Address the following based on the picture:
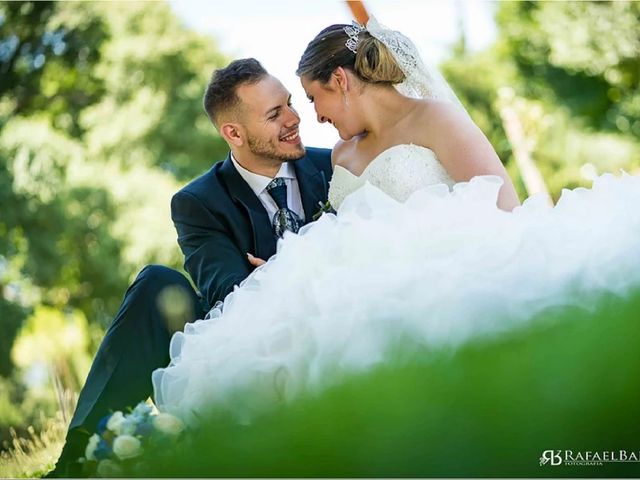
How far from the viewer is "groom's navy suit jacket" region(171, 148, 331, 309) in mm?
3891

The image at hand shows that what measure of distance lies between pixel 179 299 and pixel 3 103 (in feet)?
55.9

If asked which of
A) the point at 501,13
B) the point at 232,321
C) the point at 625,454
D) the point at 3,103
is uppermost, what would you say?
the point at 501,13

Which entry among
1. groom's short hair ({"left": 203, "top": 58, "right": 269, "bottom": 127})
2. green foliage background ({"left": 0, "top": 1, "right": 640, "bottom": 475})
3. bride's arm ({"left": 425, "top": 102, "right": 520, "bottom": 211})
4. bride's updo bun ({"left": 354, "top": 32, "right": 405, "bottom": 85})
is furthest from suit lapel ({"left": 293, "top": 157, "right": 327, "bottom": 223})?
green foliage background ({"left": 0, "top": 1, "right": 640, "bottom": 475})

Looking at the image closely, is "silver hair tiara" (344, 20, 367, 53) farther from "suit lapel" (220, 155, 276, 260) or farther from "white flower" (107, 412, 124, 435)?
"white flower" (107, 412, 124, 435)

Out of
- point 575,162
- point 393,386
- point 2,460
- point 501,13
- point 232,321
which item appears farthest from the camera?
point 501,13

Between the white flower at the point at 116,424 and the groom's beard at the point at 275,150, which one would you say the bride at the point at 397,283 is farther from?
the groom's beard at the point at 275,150

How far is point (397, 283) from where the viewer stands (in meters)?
2.79

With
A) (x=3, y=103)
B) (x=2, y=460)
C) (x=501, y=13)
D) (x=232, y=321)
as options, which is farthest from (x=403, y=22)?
(x=232, y=321)

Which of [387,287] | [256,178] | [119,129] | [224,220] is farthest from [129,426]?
[119,129]

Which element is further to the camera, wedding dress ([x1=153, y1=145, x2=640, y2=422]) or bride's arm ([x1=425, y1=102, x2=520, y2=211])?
bride's arm ([x1=425, y1=102, x2=520, y2=211])

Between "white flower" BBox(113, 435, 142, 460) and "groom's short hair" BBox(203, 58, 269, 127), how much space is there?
6.26 ft

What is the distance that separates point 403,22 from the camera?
A: 20578mm

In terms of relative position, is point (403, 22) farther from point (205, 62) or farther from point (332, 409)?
point (332, 409)

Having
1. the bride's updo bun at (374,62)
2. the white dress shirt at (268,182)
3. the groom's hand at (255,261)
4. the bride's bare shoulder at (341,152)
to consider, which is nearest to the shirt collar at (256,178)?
the white dress shirt at (268,182)
